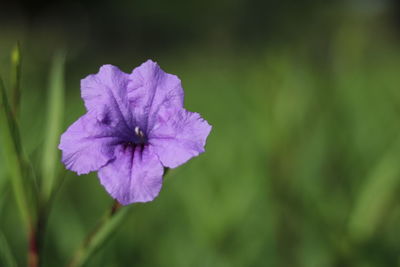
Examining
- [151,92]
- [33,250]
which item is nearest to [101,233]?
[33,250]

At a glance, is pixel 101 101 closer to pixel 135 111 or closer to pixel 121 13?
pixel 135 111

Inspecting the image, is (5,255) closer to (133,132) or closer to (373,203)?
(133,132)

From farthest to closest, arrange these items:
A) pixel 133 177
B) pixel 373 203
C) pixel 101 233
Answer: pixel 373 203
pixel 101 233
pixel 133 177

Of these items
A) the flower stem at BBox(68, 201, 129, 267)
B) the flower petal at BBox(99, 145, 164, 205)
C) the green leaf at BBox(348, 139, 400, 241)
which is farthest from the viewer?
the green leaf at BBox(348, 139, 400, 241)

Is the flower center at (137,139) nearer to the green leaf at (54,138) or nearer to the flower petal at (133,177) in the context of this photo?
the flower petal at (133,177)

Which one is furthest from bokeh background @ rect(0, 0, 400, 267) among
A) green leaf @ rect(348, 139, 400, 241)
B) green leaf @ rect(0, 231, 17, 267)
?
green leaf @ rect(0, 231, 17, 267)

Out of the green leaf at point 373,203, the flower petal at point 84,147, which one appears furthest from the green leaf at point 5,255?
the green leaf at point 373,203

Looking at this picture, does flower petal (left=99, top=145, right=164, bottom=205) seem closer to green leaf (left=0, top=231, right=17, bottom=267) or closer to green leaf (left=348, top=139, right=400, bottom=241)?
green leaf (left=0, top=231, right=17, bottom=267)
